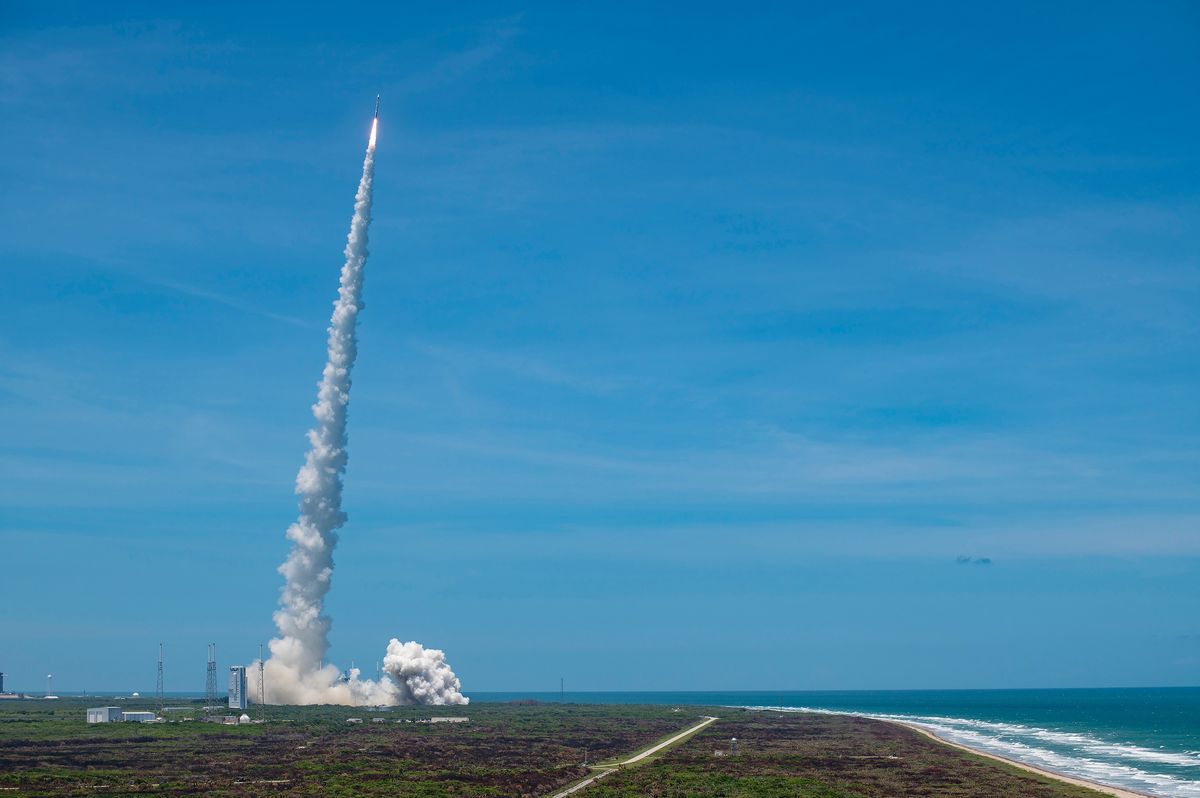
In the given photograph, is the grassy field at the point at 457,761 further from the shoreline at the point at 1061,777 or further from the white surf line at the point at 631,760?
the shoreline at the point at 1061,777

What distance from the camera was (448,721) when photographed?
166m

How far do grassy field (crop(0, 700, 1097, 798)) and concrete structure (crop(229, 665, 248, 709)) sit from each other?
14.0 metres

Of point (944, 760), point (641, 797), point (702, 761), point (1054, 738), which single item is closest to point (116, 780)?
point (641, 797)

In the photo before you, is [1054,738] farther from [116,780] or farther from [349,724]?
[116,780]

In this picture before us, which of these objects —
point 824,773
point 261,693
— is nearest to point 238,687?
point 261,693

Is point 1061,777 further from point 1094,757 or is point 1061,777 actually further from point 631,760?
point 631,760

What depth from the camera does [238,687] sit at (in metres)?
179

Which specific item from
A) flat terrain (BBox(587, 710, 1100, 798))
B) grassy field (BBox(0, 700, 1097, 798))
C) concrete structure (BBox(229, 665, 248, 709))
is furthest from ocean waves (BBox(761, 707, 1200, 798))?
concrete structure (BBox(229, 665, 248, 709))

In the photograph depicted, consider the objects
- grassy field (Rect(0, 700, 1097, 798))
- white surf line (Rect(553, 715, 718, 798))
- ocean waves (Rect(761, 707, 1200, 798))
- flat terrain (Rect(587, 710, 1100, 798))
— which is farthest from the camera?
ocean waves (Rect(761, 707, 1200, 798))

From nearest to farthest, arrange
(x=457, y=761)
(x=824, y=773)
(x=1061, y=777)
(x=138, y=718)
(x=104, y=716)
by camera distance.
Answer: (x=824, y=773) → (x=1061, y=777) → (x=457, y=761) → (x=104, y=716) → (x=138, y=718)

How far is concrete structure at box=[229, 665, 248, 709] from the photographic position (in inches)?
7052

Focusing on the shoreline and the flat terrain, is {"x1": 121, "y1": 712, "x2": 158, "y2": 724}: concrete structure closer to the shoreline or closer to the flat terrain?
the flat terrain

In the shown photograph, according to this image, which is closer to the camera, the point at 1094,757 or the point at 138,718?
the point at 1094,757

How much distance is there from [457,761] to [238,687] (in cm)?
8237
